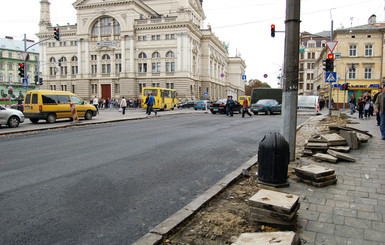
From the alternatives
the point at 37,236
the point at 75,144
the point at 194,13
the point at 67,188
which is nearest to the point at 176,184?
the point at 67,188

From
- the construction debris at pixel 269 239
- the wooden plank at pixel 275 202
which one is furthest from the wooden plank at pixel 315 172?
the construction debris at pixel 269 239

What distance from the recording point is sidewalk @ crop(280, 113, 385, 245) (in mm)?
3109

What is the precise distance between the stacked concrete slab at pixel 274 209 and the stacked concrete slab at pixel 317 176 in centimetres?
145

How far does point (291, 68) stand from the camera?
618 cm

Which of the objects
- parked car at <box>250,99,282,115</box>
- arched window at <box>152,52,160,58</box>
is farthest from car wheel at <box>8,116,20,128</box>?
arched window at <box>152,52,160,58</box>

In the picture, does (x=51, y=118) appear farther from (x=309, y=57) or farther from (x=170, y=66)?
(x=309, y=57)

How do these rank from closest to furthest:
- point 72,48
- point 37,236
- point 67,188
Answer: point 37,236
point 67,188
point 72,48

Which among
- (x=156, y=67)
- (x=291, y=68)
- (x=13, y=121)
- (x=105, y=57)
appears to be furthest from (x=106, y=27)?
(x=291, y=68)

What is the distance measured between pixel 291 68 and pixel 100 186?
14.6ft

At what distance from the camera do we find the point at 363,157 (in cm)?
698

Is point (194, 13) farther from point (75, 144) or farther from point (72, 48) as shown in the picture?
point (75, 144)

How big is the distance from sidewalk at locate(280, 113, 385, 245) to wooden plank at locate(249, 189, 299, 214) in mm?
292

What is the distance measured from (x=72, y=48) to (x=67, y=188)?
67359mm

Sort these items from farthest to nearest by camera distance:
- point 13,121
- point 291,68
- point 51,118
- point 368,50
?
1. point 368,50
2. point 51,118
3. point 13,121
4. point 291,68
